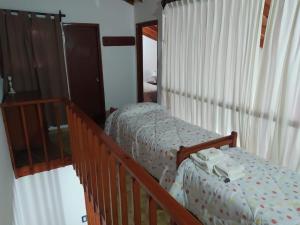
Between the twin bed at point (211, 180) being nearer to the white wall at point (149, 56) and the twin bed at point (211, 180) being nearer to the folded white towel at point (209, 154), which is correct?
the folded white towel at point (209, 154)

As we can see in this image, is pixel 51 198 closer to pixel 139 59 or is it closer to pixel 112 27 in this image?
pixel 139 59

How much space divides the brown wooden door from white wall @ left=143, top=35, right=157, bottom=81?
2.81 meters

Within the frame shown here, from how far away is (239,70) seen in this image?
255 cm

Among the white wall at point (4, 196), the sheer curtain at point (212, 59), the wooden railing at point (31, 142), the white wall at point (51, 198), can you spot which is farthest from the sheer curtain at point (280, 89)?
the white wall at point (51, 198)

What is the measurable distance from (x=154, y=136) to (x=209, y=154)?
802 millimetres

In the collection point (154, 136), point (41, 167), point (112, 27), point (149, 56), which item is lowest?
point (41, 167)

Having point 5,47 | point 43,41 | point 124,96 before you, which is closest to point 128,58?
point 124,96

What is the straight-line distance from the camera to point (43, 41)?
376 centimetres

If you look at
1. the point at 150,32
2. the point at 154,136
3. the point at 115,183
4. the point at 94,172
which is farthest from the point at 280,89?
the point at 150,32

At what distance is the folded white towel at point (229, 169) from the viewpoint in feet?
5.37

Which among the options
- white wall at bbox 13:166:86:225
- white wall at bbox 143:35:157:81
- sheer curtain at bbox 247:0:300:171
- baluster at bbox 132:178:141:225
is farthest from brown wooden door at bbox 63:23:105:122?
baluster at bbox 132:178:141:225

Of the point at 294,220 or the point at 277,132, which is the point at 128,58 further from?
the point at 294,220

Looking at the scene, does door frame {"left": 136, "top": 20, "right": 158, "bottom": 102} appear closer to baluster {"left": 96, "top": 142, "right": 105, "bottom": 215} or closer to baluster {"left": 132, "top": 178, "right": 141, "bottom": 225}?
baluster {"left": 96, "top": 142, "right": 105, "bottom": 215}

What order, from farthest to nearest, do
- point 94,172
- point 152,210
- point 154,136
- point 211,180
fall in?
1. point 154,136
2. point 94,172
3. point 211,180
4. point 152,210
